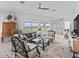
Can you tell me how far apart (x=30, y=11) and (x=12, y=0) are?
55 cm

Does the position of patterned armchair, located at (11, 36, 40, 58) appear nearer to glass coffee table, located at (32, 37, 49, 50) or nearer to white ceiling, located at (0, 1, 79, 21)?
glass coffee table, located at (32, 37, 49, 50)

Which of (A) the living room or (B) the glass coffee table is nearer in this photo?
(A) the living room

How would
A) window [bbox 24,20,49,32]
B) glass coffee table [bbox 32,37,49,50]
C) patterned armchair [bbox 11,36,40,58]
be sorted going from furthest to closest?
glass coffee table [bbox 32,37,49,50], window [bbox 24,20,49,32], patterned armchair [bbox 11,36,40,58]

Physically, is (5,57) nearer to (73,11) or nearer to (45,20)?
(45,20)

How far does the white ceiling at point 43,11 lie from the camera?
10.7ft

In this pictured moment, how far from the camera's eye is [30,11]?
11.1ft

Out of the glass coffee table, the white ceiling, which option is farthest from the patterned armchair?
the white ceiling

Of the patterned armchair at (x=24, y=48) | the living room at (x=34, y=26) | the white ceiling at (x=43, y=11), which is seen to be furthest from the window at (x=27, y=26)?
the patterned armchair at (x=24, y=48)

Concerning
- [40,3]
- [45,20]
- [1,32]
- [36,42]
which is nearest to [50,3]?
[40,3]

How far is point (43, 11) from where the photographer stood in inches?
134

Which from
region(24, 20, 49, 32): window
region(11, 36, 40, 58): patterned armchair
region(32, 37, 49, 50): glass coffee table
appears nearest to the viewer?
region(11, 36, 40, 58): patterned armchair

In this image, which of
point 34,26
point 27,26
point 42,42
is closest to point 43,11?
point 34,26

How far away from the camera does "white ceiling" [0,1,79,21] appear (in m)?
3.28

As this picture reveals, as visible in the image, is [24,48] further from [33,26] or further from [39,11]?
[39,11]
